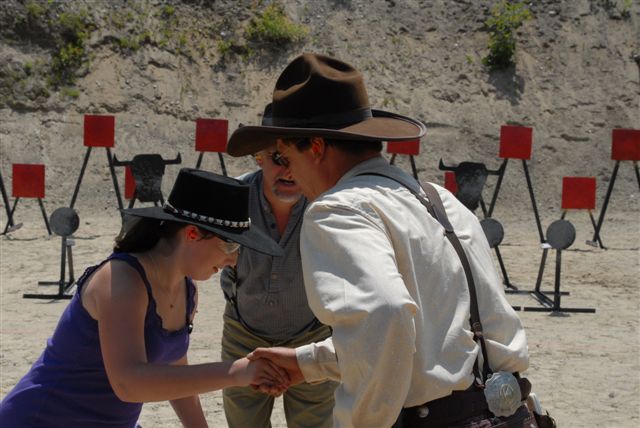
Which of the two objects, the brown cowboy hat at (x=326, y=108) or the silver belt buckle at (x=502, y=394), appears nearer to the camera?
the silver belt buckle at (x=502, y=394)

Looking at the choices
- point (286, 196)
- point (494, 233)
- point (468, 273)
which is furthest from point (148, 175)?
point (468, 273)

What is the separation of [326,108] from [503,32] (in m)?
17.0

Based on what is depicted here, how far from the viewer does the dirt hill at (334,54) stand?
16.7 metres

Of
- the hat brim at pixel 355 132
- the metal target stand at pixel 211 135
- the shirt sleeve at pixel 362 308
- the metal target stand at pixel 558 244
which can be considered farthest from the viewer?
the metal target stand at pixel 211 135

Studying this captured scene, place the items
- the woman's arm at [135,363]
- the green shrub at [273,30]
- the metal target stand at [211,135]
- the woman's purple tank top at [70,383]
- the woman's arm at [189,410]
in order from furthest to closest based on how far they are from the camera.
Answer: the green shrub at [273,30] → the metal target stand at [211,135] → the woman's arm at [189,410] → the woman's purple tank top at [70,383] → the woman's arm at [135,363]

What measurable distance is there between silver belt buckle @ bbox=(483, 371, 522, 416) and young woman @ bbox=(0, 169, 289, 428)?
2.41ft

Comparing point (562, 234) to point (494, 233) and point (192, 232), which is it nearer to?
point (494, 233)

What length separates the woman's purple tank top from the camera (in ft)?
9.07

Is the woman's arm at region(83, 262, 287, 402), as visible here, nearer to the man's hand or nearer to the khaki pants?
the man's hand

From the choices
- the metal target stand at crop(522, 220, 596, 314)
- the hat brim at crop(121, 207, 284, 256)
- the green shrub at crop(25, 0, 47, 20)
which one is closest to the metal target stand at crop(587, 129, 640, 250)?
the metal target stand at crop(522, 220, 596, 314)

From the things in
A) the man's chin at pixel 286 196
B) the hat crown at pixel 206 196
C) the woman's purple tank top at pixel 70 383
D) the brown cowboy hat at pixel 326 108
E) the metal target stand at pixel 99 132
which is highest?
the brown cowboy hat at pixel 326 108

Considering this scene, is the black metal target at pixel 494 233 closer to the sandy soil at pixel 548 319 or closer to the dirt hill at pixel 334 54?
the sandy soil at pixel 548 319

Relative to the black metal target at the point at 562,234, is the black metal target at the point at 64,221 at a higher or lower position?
lower

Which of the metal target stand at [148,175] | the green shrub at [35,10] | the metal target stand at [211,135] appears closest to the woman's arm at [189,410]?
the metal target stand at [148,175]
